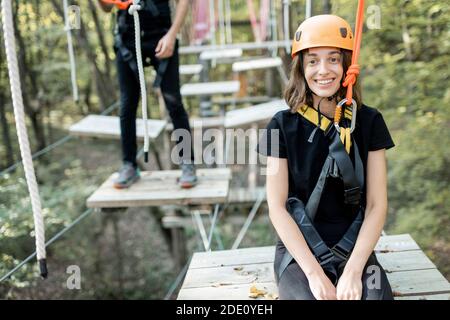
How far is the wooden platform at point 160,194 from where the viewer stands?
2668 mm

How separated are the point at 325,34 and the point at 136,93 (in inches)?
56.2

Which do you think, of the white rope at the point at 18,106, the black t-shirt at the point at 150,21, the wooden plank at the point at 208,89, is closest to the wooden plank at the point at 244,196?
the wooden plank at the point at 208,89

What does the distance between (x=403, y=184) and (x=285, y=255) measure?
2.45 m

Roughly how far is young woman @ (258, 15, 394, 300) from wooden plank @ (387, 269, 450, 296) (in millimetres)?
256

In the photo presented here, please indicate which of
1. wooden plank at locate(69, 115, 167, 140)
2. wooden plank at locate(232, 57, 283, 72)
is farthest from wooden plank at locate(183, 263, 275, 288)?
wooden plank at locate(232, 57, 283, 72)

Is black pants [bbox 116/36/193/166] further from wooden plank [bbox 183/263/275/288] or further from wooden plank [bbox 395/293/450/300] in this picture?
wooden plank [bbox 395/293/450/300]

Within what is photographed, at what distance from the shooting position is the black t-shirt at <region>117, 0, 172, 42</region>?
2.59 m

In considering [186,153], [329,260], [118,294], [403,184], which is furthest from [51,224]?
[329,260]

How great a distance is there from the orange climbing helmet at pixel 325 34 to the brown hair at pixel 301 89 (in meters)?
0.05

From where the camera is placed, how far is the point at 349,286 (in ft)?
5.15

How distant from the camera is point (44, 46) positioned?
631 cm

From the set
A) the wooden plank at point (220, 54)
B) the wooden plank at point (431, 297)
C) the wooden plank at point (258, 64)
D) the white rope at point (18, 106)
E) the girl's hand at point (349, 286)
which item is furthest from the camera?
the wooden plank at point (220, 54)

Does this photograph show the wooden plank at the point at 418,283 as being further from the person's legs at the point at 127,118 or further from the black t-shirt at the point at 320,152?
the person's legs at the point at 127,118
